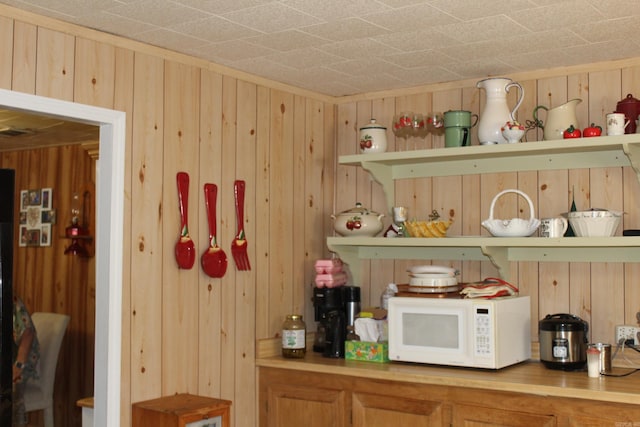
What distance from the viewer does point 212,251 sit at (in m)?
3.47

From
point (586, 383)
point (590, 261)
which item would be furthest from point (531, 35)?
point (586, 383)

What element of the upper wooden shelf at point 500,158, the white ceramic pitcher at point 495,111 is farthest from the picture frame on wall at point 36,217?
the white ceramic pitcher at point 495,111

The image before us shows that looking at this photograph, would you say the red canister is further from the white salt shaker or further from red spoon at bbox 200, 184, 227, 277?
red spoon at bbox 200, 184, 227, 277

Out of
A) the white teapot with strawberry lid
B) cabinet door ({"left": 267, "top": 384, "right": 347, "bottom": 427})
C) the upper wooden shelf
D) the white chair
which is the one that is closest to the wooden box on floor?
cabinet door ({"left": 267, "top": 384, "right": 347, "bottom": 427})

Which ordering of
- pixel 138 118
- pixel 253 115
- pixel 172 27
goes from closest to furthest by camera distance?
pixel 172 27 < pixel 138 118 < pixel 253 115

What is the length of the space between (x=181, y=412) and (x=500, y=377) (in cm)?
123

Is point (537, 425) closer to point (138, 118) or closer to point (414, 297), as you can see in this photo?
point (414, 297)

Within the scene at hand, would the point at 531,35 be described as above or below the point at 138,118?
above

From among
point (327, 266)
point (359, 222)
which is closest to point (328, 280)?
point (327, 266)

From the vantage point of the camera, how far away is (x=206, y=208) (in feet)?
11.5

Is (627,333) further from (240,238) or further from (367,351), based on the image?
(240,238)

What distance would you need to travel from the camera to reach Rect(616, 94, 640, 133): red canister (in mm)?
3293

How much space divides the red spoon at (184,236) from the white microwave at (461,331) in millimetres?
897

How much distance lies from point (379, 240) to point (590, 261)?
36.1 inches
